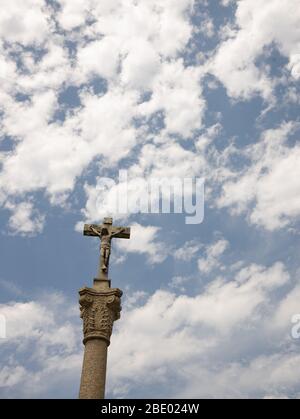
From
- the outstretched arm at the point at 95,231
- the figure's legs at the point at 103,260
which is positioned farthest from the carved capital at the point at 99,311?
the outstretched arm at the point at 95,231

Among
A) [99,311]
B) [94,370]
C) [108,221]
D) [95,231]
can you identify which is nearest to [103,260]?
[95,231]

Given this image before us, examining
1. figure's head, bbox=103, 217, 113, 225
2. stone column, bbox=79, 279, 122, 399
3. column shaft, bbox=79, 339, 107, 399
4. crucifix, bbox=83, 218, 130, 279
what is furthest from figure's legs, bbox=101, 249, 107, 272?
column shaft, bbox=79, 339, 107, 399

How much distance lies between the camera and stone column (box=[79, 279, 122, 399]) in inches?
693

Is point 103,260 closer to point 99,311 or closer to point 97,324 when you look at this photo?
point 99,311

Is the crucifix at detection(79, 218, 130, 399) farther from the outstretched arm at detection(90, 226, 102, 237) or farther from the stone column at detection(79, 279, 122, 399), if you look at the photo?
the outstretched arm at detection(90, 226, 102, 237)

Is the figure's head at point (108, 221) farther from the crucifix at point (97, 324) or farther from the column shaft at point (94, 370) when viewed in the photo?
the column shaft at point (94, 370)

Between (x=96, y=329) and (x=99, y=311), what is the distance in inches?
26.6

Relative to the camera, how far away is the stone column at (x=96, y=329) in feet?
57.8

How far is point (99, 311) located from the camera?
1919cm
